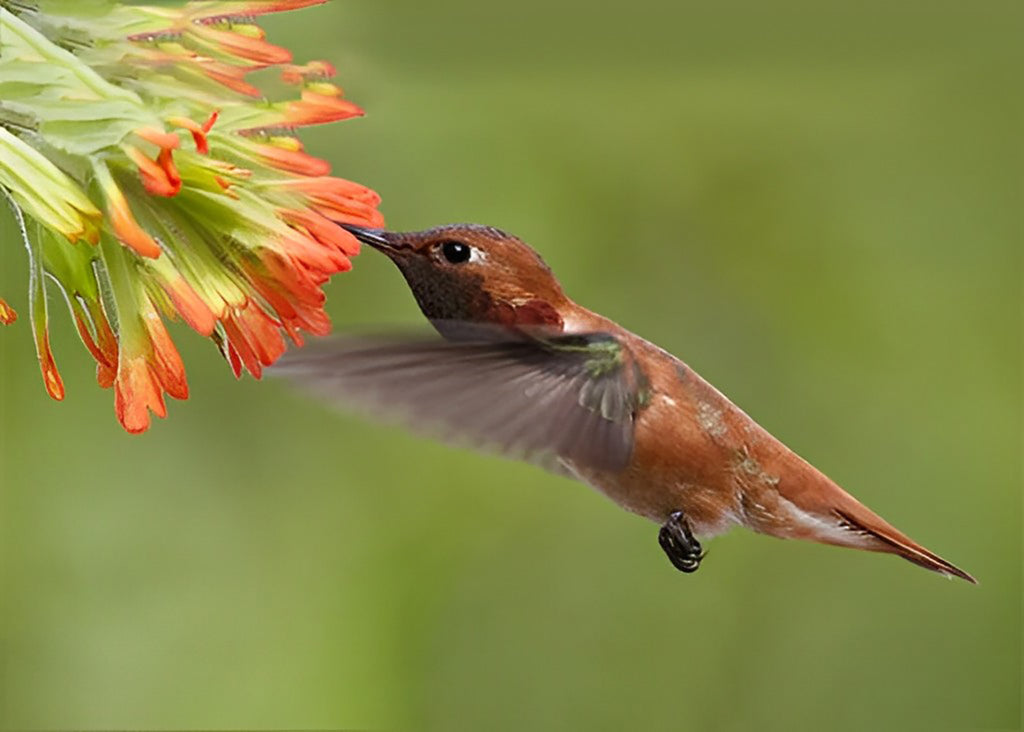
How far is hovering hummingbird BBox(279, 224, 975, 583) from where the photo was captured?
1521 mm

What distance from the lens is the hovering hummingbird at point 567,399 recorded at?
1.52 m

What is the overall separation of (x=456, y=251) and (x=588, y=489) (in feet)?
5.06

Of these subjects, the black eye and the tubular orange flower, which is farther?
the black eye

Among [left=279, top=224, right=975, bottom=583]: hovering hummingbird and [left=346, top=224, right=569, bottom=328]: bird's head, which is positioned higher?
[left=346, top=224, right=569, bottom=328]: bird's head

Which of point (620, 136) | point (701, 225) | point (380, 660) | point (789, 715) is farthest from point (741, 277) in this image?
point (380, 660)

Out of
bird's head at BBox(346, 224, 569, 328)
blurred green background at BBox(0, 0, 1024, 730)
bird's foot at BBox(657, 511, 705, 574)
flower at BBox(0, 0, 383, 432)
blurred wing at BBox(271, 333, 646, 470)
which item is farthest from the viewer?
blurred green background at BBox(0, 0, 1024, 730)

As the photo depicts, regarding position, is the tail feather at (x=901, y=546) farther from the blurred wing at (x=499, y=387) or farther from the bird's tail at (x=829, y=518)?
the blurred wing at (x=499, y=387)

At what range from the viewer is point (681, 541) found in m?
1.94

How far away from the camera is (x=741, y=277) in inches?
128

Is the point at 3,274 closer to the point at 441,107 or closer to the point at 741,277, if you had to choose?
the point at 441,107

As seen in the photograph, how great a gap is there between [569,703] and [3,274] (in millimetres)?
1504

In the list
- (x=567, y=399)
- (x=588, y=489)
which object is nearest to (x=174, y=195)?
(x=567, y=399)

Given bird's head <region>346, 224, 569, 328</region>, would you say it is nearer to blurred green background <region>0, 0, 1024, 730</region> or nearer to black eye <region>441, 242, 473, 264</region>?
black eye <region>441, 242, 473, 264</region>

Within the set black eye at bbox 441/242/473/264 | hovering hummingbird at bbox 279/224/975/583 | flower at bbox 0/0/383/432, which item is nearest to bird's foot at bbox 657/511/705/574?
hovering hummingbird at bbox 279/224/975/583
